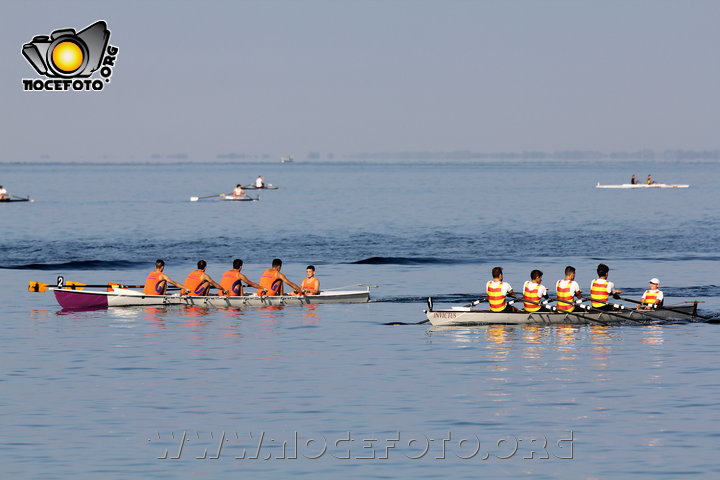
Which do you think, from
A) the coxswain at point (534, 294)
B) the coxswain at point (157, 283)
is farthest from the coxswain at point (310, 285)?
the coxswain at point (534, 294)

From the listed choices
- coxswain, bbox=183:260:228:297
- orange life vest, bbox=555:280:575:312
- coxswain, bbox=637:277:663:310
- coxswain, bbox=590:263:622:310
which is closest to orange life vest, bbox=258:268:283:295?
coxswain, bbox=183:260:228:297

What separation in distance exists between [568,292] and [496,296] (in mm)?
2521

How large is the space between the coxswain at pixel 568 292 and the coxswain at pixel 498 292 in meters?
1.61

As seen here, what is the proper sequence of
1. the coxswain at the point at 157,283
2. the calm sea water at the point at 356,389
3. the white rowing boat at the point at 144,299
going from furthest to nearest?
the coxswain at the point at 157,283
the white rowing boat at the point at 144,299
the calm sea water at the point at 356,389

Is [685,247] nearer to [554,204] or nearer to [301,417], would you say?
[301,417]

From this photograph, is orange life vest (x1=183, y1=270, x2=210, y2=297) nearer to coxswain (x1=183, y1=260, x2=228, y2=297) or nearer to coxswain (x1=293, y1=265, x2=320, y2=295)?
coxswain (x1=183, y1=260, x2=228, y2=297)

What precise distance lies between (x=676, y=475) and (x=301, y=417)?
8.33m

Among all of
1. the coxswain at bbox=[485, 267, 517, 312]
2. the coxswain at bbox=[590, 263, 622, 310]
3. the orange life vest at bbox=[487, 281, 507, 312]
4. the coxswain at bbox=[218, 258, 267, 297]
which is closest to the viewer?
the coxswain at bbox=[485, 267, 517, 312]

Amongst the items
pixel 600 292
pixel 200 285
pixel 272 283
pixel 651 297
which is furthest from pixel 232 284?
pixel 651 297

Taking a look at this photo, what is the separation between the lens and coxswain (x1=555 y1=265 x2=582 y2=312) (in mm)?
39094

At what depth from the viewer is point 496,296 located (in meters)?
38.6

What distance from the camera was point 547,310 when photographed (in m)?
39.3

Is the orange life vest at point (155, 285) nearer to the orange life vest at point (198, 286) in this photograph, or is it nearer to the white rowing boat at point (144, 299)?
the white rowing boat at point (144, 299)

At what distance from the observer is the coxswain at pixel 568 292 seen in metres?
39.1
